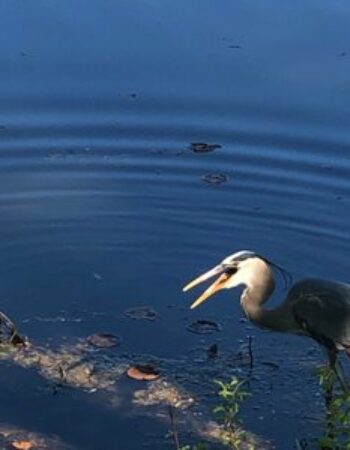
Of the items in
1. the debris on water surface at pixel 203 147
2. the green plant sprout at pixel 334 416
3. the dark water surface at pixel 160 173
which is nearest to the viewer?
the green plant sprout at pixel 334 416

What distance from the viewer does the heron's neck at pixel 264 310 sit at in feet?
24.6

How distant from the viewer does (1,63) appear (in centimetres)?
1099

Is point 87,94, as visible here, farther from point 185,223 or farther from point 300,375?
point 300,375

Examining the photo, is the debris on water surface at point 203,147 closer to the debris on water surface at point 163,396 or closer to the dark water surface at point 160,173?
the dark water surface at point 160,173

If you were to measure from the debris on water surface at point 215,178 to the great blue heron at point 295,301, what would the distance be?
6.40 ft

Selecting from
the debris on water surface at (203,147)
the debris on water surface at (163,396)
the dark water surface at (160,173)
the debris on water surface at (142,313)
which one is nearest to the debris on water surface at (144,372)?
the debris on water surface at (163,396)

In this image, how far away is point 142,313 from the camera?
7.95 meters

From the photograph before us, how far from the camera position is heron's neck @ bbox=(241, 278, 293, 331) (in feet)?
24.6

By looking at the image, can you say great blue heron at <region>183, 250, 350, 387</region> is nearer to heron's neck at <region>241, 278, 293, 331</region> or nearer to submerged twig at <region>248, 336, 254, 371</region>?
heron's neck at <region>241, 278, 293, 331</region>

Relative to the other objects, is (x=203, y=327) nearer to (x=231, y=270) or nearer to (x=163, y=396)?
(x=231, y=270)

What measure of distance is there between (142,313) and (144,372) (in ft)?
2.09

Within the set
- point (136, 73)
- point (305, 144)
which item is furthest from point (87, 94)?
point (305, 144)

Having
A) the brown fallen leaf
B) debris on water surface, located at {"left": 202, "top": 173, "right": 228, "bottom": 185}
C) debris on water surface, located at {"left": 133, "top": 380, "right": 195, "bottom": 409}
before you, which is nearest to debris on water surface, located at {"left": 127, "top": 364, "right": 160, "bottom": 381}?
debris on water surface, located at {"left": 133, "top": 380, "right": 195, "bottom": 409}

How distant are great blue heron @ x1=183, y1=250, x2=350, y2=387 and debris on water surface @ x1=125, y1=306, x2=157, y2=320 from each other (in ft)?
1.55
